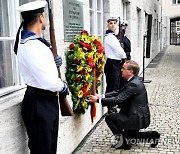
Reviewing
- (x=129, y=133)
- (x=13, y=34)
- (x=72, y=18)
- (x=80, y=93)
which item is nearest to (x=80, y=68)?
(x=80, y=93)

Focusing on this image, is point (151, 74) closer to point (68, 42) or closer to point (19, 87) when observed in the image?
point (68, 42)

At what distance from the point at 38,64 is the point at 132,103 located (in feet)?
7.36

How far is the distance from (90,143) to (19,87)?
6.94 feet

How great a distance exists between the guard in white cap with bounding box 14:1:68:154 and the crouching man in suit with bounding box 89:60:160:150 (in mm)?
1526

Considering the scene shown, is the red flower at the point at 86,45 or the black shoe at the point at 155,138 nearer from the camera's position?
the red flower at the point at 86,45

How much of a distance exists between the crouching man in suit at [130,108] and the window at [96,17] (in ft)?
5.88


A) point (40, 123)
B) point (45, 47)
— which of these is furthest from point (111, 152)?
point (45, 47)

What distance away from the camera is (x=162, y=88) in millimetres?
10203

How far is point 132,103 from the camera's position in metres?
4.57

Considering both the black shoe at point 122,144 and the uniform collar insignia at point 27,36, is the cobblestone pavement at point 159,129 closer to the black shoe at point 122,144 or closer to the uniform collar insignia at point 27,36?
the black shoe at point 122,144

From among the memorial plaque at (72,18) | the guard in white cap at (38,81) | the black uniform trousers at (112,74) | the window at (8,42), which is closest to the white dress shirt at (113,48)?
the black uniform trousers at (112,74)

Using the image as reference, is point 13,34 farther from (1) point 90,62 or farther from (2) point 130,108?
(2) point 130,108

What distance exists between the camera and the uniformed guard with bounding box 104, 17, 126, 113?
6.14 meters

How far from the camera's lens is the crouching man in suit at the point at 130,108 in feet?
14.6
